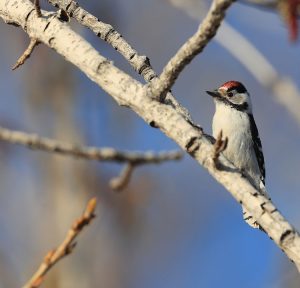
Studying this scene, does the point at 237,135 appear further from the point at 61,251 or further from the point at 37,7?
the point at 61,251

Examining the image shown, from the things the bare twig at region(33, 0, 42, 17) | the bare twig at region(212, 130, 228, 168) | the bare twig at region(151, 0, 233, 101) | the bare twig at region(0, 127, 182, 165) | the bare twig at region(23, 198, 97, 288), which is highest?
the bare twig at region(33, 0, 42, 17)

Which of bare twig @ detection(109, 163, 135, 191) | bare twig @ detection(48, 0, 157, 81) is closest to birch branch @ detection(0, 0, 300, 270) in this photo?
bare twig @ detection(48, 0, 157, 81)

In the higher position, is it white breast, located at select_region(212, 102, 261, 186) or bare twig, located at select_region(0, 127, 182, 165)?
white breast, located at select_region(212, 102, 261, 186)

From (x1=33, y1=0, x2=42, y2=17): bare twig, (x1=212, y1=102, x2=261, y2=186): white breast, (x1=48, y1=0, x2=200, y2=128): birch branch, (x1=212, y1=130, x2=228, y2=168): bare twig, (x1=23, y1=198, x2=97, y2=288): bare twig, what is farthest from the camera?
(x1=212, y1=102, x2=261, y2=186): white breast

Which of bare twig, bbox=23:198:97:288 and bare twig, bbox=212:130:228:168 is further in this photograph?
bare twig, bbox=212:130:228:168

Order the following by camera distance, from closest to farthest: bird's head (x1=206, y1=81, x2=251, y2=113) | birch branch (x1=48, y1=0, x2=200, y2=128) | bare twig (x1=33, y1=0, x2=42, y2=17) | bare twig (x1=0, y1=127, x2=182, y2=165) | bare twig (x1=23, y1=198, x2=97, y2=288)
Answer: bare twig (x1=23, y1=198, x2=97, y2=288), bare twig (x1=33, y1=0, x2=42, y2=17), birch branch (x1=48, y1=0, x2=200, y2=128), bare twig (x1=0, y1=127, x2=182, y2=165), bird's head (x1=206, y1=81, x2=251, y2=113)

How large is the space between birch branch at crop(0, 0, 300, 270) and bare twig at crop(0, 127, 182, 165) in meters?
0.62

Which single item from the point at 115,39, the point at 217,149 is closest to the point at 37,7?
the point at 115,39

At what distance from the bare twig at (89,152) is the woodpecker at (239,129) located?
1.26 metres

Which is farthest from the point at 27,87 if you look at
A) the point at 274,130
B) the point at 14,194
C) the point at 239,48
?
the point at 239,48

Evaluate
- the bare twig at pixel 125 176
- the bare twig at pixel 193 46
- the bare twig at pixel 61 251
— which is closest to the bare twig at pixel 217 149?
the bare twig at pixel 193 46

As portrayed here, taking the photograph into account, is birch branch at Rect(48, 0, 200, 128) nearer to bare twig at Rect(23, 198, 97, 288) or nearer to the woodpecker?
bare twig at Rect(23, 198, 97, 288)

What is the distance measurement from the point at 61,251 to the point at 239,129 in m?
2.60

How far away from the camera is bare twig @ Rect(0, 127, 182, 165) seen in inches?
116
